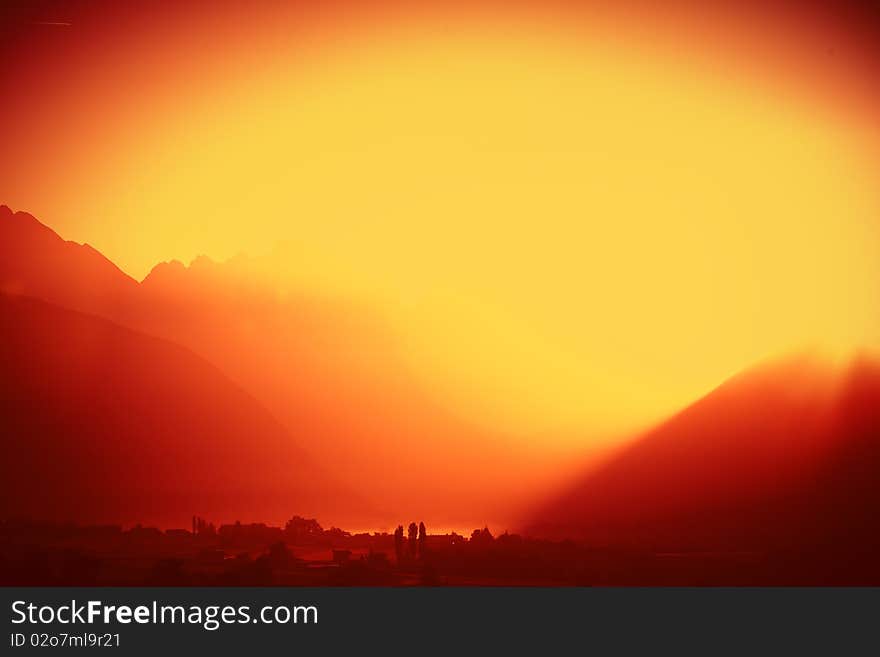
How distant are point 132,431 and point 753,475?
21.1 feet

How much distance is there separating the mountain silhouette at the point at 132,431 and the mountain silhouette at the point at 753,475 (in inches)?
119

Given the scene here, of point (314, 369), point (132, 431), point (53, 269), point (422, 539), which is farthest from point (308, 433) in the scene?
point (53, 269)

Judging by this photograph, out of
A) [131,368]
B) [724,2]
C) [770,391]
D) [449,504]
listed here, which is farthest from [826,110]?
[131,368]

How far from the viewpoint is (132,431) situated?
10.1m

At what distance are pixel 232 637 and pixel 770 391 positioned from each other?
606cm

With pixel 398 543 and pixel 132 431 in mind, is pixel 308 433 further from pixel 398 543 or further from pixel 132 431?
pixel 132 431

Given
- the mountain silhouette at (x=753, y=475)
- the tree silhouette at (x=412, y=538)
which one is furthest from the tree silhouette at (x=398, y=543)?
the mountain silhouette at (x=753, y=475)

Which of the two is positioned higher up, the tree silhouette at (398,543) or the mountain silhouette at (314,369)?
the mountain silhouette at (314,369)

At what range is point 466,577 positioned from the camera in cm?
962

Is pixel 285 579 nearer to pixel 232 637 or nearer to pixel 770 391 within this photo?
pixel 232 637

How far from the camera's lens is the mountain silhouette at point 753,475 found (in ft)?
32.9

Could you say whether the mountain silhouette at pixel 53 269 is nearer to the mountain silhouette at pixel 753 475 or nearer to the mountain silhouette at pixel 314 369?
the mountain silhouette at pixel 314 369

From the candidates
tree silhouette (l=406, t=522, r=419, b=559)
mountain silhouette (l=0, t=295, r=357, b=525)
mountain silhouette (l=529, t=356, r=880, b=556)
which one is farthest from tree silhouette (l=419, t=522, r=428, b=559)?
mountain silhouette (l=529, t=356, r=880, b=556)

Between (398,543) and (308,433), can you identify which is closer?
(398,543)
